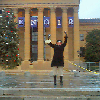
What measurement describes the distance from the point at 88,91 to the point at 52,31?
31527 mm

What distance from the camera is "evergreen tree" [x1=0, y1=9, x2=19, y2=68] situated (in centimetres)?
2380

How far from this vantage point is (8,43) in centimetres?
2369

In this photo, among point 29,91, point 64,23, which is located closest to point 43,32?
point 64,23

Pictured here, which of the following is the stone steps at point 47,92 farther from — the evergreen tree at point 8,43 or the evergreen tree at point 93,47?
the evergreen tree at point 93,47

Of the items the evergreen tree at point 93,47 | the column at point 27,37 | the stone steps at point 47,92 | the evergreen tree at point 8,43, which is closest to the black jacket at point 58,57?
the stone steps at point 47,92

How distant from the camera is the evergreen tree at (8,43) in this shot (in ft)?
78.1

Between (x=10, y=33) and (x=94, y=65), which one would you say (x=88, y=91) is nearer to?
(x=94, y=65)

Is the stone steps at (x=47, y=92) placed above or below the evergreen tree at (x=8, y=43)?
below

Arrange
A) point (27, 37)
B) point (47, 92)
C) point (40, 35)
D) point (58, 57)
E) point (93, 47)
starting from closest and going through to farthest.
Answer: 1. point (47, 92)
2. point (58, 57)
3. point (93, 47)
4. point (40, 35)
5. point (27, 37)

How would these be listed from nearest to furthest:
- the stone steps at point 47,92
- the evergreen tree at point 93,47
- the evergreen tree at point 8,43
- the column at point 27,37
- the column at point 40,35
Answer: the stone steps at point 47,92 < the evergreen tree at point 8,43 < the evergreen tree at point 93,47 < the column at point 40,35 < the column at point 27,37

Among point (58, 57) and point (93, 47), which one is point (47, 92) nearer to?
point (58, 57)

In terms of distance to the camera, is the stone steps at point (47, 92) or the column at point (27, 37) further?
the column at point (27, 37)

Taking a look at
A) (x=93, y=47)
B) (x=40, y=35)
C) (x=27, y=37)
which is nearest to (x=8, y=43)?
(x=27, y=37)

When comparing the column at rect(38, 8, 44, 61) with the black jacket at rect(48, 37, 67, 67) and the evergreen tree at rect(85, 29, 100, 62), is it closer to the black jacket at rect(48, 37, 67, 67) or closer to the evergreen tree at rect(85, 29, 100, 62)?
the evergreen tree at rect(85, 29, 100, 62)
